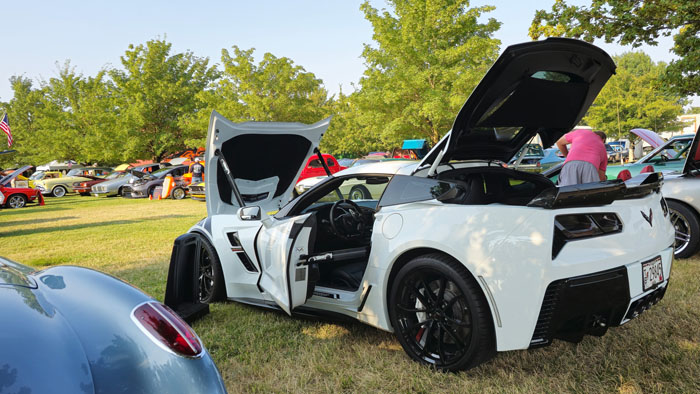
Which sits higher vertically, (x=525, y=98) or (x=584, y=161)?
(x=525, y=98)

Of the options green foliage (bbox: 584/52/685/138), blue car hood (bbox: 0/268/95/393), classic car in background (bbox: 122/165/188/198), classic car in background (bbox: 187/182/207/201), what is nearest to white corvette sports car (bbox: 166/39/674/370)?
blue car hood (bbox: 0/268/95/393)

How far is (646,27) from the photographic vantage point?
10.1m

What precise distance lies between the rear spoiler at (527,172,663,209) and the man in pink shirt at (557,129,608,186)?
2.85 meters

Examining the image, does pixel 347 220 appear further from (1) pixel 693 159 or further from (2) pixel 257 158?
(1) pixel 693 159

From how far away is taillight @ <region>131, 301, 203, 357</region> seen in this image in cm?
145

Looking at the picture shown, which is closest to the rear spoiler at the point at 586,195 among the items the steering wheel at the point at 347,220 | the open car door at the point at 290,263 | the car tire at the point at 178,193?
the open car door at the point at 290,263

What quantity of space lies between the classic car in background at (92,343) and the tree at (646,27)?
11126mm

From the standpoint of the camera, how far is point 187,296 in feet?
13.3

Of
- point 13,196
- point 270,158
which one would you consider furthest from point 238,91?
point 270,158

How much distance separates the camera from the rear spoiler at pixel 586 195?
237 cm

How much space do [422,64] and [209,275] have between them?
20.2 metres

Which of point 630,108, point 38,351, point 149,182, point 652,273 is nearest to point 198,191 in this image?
point 149,182

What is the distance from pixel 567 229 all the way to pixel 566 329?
0.54 meters

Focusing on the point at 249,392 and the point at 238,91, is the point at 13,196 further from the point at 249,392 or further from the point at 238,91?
the point at 249,392
